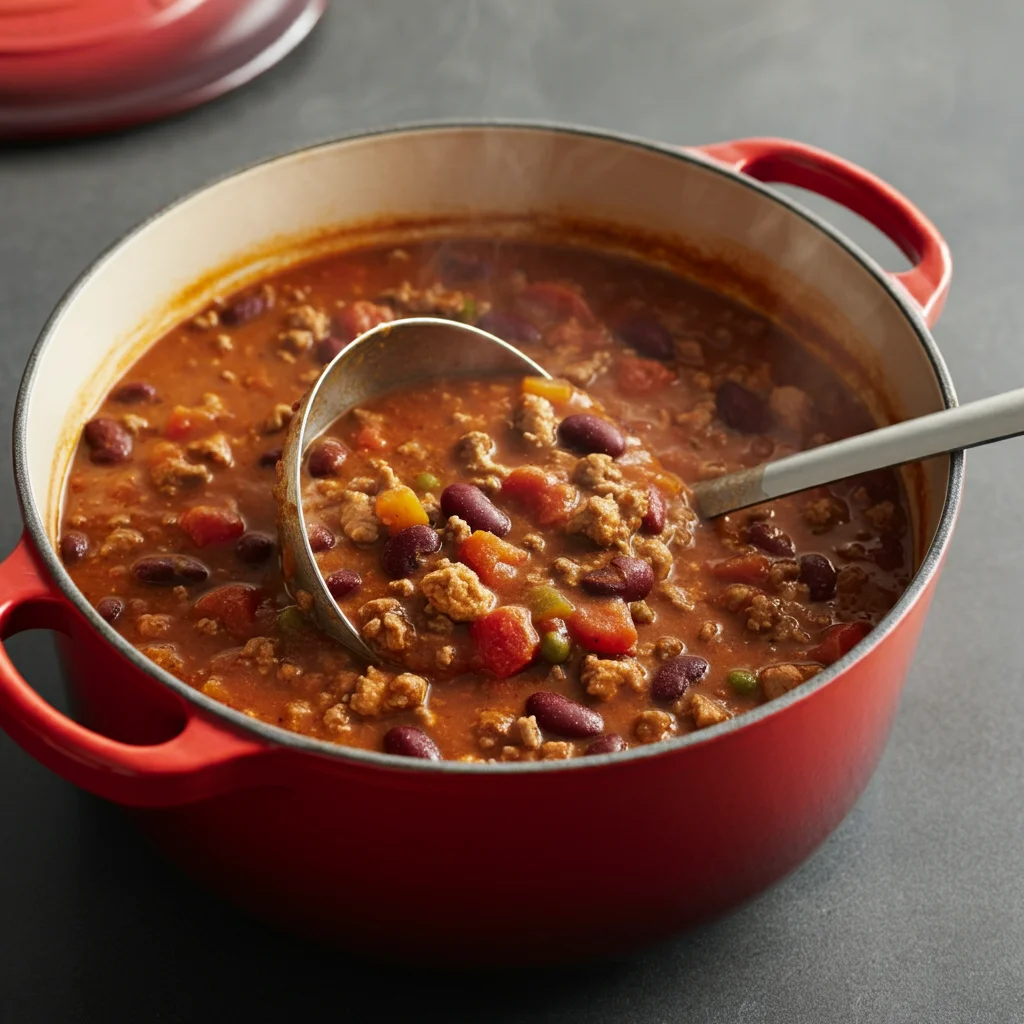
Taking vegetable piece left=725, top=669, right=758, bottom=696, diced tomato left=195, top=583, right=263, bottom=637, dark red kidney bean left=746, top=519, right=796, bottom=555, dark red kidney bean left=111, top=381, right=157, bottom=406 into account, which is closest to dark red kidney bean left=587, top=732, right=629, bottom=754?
vegetable piece left=725, top=669, right=758, bottom=696

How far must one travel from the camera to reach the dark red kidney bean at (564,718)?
7.70 ft

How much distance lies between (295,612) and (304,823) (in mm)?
597

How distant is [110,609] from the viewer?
104 inches

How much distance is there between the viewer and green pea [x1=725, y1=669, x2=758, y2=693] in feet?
8.11

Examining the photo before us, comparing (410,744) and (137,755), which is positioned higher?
(137,755)

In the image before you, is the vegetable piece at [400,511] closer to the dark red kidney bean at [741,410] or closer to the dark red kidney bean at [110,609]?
the dark red kidney bean at [110,609]

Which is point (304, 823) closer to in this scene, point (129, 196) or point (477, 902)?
point (477, 902)

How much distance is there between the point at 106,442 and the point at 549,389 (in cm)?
94

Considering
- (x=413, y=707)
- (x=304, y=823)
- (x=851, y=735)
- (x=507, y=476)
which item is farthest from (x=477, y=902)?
(x=507, y=476)

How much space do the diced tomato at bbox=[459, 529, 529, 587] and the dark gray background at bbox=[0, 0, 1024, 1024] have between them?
67cm

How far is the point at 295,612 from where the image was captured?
2.55 meters

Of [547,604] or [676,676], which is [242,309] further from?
[676,676]

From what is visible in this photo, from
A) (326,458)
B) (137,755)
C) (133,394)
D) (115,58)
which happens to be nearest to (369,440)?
(326,458)

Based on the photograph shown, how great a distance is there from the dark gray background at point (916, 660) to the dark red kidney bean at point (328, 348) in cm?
84
